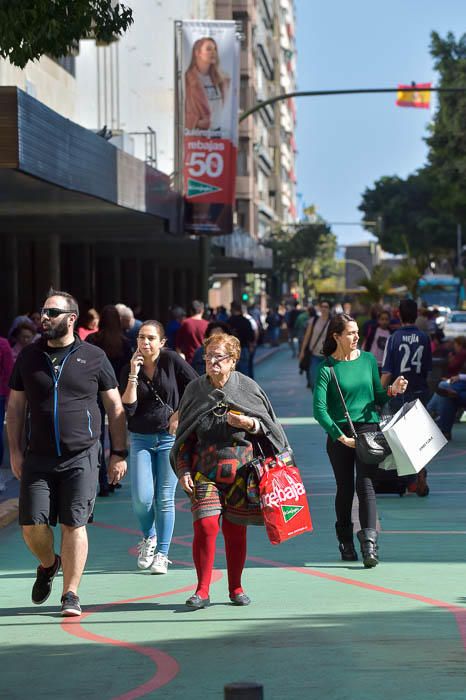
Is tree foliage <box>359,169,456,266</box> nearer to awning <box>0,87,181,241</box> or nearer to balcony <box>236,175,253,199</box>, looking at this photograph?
balcony <box>236,175,253,199</box>

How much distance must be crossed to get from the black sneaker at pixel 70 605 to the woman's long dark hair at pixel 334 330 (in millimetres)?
2772

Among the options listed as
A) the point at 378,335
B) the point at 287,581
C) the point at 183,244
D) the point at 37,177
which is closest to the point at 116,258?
the point at 183,244

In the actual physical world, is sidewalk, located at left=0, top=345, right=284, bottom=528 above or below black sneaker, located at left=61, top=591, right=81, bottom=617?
below

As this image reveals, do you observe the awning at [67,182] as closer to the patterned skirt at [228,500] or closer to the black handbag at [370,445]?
the black handbag at [370,445]

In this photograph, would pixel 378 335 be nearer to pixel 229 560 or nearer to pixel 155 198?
pixel 155 198

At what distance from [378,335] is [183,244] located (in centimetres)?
1929

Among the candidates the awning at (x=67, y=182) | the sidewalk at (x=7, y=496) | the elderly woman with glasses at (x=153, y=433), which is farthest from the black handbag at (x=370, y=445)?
the awning at (x=67, y=182)

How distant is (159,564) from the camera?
948cm

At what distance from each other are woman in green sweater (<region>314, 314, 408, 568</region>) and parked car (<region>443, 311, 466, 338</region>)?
36.7 metres

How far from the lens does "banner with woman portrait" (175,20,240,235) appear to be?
2925cm

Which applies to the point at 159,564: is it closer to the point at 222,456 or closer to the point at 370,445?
the point at 222,456

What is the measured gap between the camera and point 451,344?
2192cm

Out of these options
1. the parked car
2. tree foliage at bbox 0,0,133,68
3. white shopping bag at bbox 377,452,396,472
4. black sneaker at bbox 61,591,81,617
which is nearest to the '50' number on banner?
tree foliage at bbox 0,0,133,68

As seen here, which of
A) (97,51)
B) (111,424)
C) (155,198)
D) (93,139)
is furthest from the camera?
(97,51)
